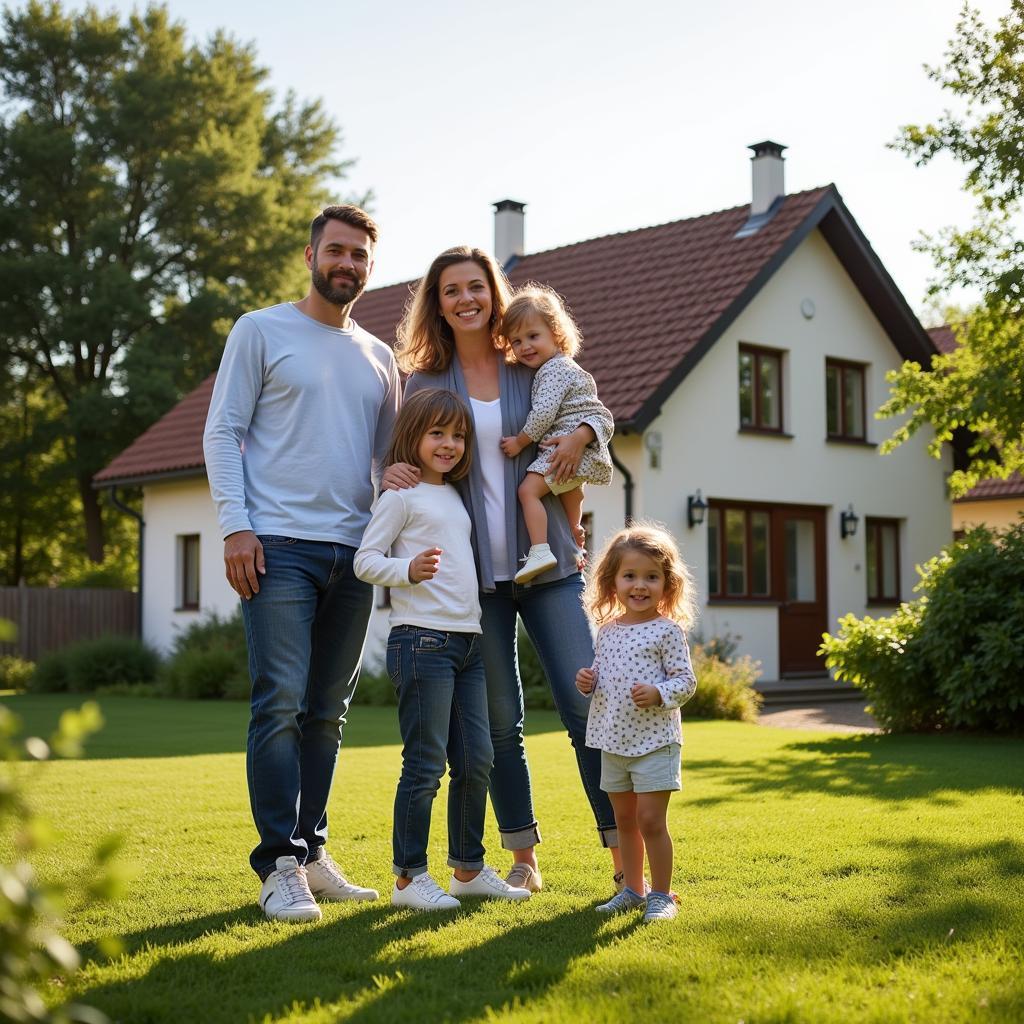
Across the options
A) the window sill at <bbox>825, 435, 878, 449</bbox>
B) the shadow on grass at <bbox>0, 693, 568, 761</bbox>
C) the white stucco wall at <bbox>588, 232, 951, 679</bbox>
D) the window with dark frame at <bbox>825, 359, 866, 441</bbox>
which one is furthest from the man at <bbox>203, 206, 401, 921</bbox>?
the window with dark frame at <bbox>825, 359, 866, 441</bbox>

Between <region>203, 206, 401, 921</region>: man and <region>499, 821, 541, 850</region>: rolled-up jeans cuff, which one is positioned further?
<region>499, 821, 541, 850</region>: rolled-up jeans cuff

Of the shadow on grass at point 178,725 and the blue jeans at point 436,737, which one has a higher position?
the blue jeans at point 436,737

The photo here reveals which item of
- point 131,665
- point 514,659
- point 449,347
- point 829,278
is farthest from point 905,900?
point 131,665

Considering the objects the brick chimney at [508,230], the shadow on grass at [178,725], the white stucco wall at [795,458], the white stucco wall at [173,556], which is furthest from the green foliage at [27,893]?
the brick chimney at [508,230]

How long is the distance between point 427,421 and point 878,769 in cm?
479

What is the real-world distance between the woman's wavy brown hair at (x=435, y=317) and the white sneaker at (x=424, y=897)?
173cm

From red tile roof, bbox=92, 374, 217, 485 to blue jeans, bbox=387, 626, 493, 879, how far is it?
16964mm

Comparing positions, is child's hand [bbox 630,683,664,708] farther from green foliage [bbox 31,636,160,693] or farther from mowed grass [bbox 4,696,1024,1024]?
green foliage [bbox 31,636,160,693]

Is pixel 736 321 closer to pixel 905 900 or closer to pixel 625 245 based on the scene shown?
pixel 625 245

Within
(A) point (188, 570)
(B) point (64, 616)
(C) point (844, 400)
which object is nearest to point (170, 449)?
(A) point (188, 570)

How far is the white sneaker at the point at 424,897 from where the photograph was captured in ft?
13.9

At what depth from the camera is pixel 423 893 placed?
4254mm

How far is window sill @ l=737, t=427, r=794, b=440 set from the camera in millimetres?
17688

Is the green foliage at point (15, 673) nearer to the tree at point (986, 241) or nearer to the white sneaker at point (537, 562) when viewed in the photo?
the tree at point (986, 241)
